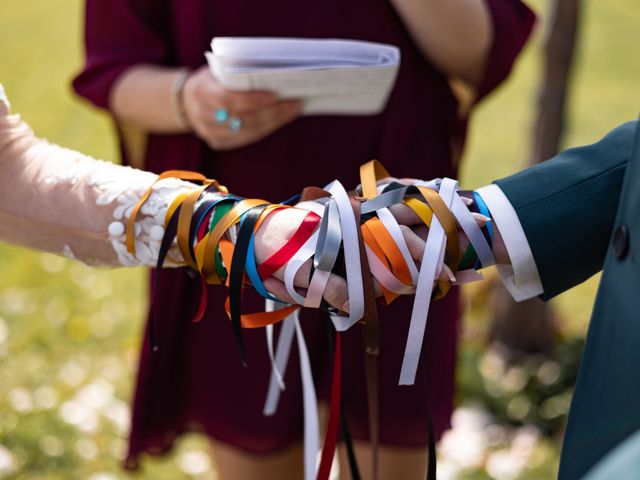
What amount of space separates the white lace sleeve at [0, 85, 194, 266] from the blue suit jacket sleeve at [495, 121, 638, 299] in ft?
1.64

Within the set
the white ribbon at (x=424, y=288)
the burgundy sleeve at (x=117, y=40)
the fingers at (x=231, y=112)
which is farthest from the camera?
the burgundy sleeve at (x=117, y=40)

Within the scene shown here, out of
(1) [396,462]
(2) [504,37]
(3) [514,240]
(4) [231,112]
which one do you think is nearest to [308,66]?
(4) [231,112]

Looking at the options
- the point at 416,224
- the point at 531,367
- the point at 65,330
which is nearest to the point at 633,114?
the point at 531,367

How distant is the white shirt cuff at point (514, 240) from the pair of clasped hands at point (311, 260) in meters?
0.02

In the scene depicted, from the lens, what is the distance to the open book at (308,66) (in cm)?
138

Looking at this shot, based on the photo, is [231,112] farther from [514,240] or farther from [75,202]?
[514,240]

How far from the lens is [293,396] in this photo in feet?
5.70

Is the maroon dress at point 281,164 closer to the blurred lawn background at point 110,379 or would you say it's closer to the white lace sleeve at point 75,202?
the white lace sleeve at point 75,202

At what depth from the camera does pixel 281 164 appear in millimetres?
1619

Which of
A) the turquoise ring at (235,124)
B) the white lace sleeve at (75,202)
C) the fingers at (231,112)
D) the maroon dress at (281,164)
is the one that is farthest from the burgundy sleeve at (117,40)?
the white lace sleeve at (75,202)

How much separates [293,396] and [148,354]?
1.07ft

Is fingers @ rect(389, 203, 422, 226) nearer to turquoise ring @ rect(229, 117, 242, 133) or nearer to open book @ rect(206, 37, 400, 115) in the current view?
open book @ rect(206, 37, 400, 115)

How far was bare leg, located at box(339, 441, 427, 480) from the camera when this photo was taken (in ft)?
5.51

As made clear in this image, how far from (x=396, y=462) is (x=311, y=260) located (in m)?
0.75
